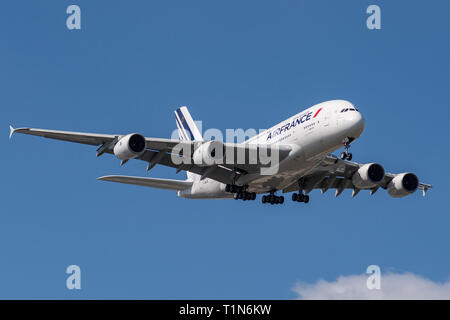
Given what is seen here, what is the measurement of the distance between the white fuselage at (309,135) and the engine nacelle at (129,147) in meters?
8.18

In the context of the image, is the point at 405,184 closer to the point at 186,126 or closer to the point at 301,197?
the point at 301,197

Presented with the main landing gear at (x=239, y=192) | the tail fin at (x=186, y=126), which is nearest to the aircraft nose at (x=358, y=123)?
the main landing gear at (x=239, y=192)

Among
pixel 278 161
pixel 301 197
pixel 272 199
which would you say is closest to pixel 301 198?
pixel 301 197

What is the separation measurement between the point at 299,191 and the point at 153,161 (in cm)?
1078

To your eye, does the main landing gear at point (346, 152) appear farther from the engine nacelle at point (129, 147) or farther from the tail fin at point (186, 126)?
the tail fin at point (186, 126)

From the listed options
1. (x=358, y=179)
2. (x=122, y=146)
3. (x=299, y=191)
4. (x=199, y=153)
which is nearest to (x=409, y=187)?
(x=358, y=179)

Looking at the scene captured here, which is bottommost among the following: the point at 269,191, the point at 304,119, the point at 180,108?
the point at 269,191

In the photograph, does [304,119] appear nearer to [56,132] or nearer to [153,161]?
[153,161]

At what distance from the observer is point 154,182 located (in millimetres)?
49281

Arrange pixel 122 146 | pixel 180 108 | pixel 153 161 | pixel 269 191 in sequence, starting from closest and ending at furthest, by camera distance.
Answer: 1. pixel 122 146
2. pixel 153 161
3. pixel 269 191
4. pixel 180 108

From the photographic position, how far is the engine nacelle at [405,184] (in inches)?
2004

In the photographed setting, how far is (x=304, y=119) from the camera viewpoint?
141 ft

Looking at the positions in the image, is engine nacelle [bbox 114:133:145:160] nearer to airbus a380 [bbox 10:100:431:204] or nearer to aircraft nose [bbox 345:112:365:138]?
airbus a380 [bbox 10:100:431:204]

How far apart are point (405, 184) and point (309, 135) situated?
11966 millimetres
